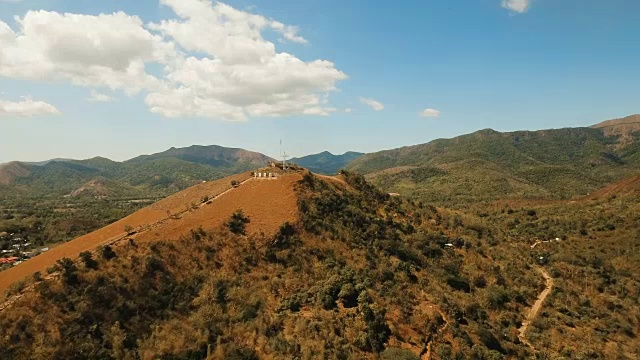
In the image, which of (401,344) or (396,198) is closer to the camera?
(401,344)

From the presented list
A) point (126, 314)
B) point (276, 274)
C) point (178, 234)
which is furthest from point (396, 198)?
point (126, 314)

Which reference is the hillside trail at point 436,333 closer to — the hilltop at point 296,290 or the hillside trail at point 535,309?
the hilltop at point 296,290

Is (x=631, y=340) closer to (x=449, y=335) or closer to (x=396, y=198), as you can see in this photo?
(x=449, y=335)

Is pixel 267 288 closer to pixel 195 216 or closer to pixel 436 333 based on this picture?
pixel 195 216

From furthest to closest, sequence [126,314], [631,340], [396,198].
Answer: [396,198]
[631,340]
[126,314]

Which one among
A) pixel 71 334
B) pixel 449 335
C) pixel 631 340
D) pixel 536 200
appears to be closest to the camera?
pixel 71 334

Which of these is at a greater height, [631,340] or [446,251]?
[446,251]

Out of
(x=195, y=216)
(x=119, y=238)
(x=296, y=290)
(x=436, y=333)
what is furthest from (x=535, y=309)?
(x=119, y=238)

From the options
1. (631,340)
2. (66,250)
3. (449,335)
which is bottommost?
(631,340)

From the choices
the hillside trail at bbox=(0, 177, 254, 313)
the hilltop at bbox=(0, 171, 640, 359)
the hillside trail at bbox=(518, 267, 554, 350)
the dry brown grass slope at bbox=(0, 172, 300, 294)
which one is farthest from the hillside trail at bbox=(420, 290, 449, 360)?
the hillside trail at bbox=(0, 177, 254, 313)
